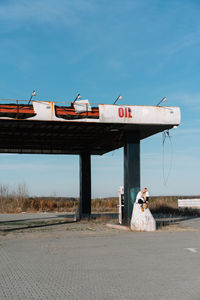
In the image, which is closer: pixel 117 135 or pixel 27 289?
pixel 27 289

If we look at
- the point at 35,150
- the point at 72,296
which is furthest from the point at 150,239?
the point at 35,150

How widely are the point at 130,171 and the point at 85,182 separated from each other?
9.56m

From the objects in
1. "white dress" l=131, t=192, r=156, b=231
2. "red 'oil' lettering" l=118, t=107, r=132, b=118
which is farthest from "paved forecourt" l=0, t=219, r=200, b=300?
"red 'oil' lettering" l=118, t=107, r=132, b=118

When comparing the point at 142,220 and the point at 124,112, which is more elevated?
the point at 124,112

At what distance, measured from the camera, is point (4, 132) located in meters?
19.8

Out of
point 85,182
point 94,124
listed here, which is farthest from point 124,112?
point 85,182

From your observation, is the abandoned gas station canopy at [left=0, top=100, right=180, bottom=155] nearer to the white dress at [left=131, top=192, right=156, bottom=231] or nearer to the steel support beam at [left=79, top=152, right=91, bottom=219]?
the white dress at [left=131, top=192, right=156, bottom=231]

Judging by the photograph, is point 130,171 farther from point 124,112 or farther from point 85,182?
point 85,182

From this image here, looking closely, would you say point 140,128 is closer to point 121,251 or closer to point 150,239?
point 150,239

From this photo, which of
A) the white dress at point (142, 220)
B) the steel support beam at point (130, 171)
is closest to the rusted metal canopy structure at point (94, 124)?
the steel support beam at point (130, 171)

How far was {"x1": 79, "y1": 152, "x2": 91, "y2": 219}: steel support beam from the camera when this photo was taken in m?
27.8

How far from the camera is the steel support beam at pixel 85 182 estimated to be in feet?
91.2

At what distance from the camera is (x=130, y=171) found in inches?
740

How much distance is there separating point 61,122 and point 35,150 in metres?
10.4
